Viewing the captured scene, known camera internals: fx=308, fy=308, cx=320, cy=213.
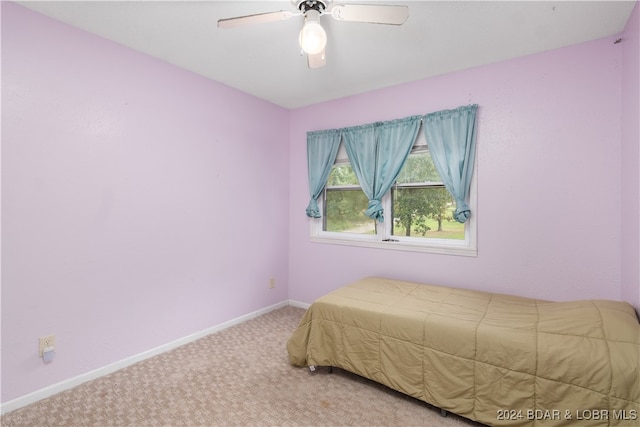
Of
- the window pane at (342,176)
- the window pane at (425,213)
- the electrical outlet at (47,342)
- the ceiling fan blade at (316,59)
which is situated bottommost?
the electrical outlet at (47,342)

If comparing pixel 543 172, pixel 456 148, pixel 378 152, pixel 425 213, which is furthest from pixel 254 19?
pixel 543 172

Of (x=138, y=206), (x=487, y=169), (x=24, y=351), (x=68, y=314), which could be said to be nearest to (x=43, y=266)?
(x=68, y=314)

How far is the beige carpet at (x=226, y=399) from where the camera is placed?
1841mm

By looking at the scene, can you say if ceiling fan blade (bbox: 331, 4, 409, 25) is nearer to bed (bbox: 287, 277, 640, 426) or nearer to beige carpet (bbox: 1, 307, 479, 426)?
bed (bbox: 287, 277, 640, 426)

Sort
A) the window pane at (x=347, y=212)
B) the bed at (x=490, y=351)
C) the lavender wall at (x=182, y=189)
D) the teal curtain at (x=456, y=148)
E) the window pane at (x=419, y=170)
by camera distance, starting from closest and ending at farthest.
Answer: the bed at (x=490, y=351) → the lavender wall at (x=182, y=189) → the teal curtain at (x=456, y=148) → the window pane at (x=419, y=170) → the window pane at (x=347, y=212)

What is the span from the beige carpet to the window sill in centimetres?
131

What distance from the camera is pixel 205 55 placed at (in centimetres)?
252

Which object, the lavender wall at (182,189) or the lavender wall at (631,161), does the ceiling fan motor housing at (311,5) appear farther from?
the lavender wall at (631,161)

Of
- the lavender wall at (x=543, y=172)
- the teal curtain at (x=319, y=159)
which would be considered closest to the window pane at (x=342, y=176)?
the teal curtain at (x=319, y=159)

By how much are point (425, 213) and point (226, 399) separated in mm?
2315

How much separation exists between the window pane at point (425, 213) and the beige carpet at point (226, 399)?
1493 mm

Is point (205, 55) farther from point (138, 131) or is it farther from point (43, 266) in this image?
point (43, 266)

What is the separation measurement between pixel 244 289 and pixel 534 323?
2.62 metres

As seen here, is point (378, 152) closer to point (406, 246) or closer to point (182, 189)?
point (406, 246)
